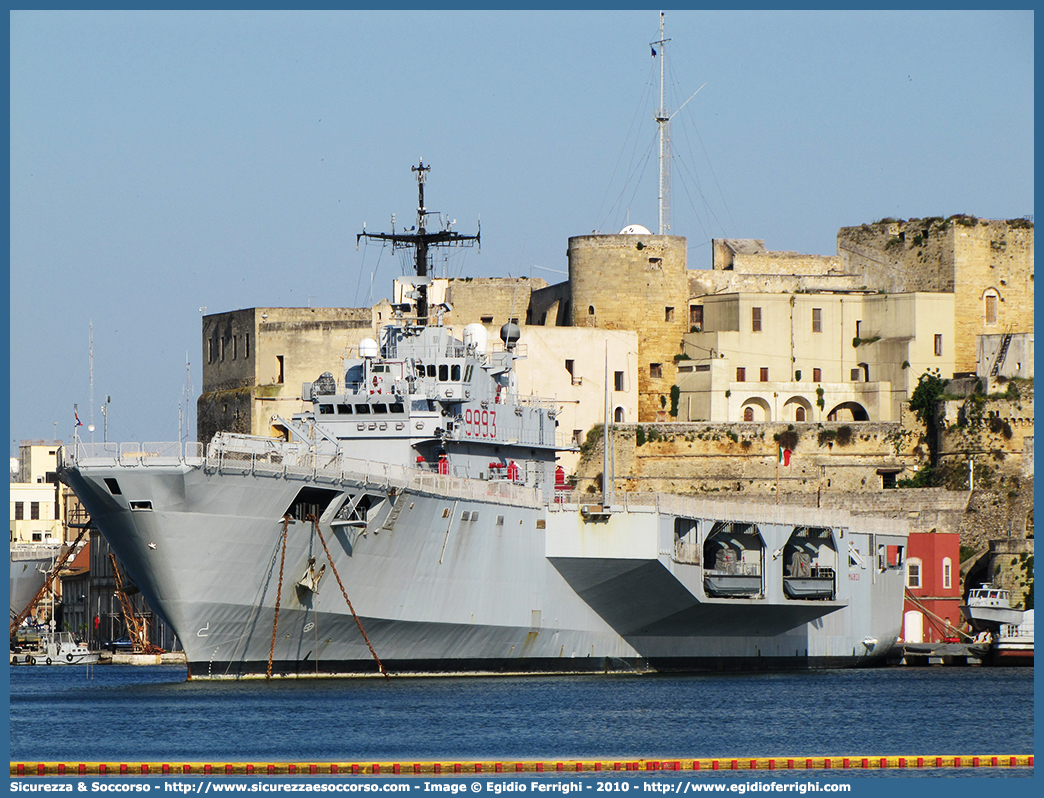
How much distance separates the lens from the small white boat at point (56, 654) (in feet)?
235

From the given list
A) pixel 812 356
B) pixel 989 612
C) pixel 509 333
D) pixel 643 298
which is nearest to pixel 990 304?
pixel 812 356

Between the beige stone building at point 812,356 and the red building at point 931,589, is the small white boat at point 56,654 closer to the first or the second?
the beige stone building at point 812,356

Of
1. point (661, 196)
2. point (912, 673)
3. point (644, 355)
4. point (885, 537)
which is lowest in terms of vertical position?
point (912, 673)

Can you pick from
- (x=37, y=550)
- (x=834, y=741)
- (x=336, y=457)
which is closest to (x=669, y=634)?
(x=336, y=457)

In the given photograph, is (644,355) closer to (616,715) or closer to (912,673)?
(912,673)

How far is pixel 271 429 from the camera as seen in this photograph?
80.3m

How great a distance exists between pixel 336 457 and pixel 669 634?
1274 cm

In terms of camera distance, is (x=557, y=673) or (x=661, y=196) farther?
(x=661, y=196)

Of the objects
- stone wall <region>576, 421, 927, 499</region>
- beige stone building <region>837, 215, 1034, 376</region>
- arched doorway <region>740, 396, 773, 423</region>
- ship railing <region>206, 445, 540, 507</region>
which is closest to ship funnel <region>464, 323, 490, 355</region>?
ship railing <region>206, 445, 540, 507</region>

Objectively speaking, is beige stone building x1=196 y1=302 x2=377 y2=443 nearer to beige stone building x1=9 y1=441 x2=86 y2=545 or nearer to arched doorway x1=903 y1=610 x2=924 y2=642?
beige stone building x1=9 y1=441 x2=86 y2=545

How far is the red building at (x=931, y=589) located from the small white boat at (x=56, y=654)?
2907cm

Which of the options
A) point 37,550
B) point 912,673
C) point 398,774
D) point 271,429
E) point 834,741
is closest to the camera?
point 398,774

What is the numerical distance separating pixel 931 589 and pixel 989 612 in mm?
1977

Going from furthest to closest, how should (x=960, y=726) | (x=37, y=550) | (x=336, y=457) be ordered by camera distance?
(x=37, y=550), (x=336, y=457), (x=960, y=726)
